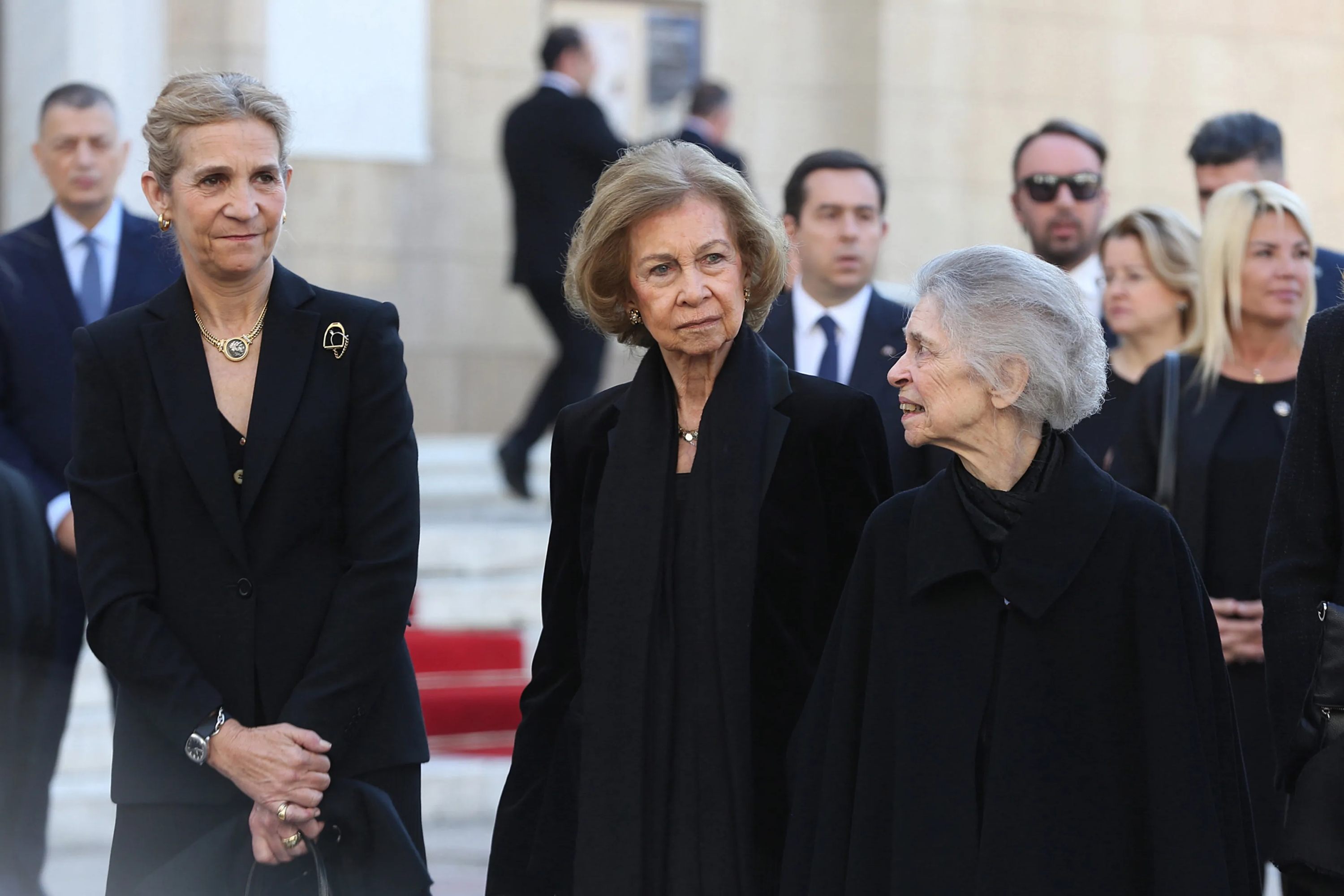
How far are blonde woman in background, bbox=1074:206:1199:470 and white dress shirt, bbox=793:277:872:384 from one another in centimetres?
74

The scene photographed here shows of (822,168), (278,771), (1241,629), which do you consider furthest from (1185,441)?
(278,771)

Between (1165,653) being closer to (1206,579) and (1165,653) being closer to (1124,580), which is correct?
(1124,580)

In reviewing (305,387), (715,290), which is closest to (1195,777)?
(715,290)

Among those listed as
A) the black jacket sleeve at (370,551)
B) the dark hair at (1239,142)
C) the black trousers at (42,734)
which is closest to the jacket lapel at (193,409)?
the black jacket sleeve at (370,551)

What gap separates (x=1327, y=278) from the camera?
5098 mm

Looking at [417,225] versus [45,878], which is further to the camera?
[417,225]

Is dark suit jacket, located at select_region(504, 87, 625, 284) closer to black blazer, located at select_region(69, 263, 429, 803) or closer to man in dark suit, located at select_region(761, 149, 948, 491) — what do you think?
man in dark suit, located at select_region(761, 149, 948, 491)

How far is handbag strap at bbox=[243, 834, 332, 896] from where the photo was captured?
3146mm

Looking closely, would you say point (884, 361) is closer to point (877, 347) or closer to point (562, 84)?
point (877, 347)

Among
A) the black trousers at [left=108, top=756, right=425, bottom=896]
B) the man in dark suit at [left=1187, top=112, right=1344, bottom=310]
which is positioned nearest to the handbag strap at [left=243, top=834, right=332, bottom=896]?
the black trousers at [left=108, top=756, right=425, bottom=896]

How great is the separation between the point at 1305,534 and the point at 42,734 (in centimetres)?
340

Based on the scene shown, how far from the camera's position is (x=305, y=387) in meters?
3.26

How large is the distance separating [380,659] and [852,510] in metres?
0.93

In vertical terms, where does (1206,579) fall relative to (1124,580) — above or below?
below
